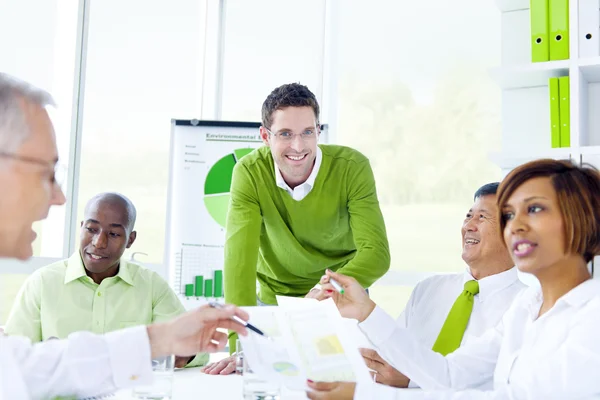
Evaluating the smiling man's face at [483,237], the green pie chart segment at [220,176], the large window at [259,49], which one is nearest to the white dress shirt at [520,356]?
the smiling man's face at [483,237]

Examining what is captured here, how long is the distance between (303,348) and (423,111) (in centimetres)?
412

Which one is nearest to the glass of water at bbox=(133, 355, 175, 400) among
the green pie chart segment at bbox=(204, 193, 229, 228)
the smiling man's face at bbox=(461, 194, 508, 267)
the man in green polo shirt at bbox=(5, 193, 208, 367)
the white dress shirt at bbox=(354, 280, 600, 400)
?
the white dress shirt at bbox=(354, 280, 600, 400)

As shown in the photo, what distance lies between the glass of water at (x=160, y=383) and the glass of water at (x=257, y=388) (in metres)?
0.18

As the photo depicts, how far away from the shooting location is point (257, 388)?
5.42 feet

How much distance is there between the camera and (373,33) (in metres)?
5.10

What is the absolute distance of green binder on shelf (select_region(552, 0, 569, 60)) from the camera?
3309mm

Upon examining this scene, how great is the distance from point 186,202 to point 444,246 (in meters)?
2.22

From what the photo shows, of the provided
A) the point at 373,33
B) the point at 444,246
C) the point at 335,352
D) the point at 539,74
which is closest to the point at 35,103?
the point at 335,352

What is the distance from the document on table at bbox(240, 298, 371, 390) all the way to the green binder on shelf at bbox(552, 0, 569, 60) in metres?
2.34

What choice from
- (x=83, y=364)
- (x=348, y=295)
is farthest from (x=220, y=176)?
(x=83, y=364)

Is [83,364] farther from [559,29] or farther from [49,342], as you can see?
[559,29]

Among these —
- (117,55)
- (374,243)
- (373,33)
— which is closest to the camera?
(374,243)

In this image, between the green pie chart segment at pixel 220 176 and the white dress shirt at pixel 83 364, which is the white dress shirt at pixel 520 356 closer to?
the white dress shirt at pixel 83 364

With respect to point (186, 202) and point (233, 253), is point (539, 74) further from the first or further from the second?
point (186, 202)
